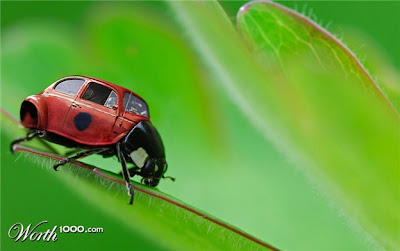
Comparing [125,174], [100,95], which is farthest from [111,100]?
[125,174]

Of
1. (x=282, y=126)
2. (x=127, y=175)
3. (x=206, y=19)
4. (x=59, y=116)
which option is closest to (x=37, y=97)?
(x=59, y=116)

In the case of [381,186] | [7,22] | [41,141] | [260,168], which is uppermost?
[7,22]

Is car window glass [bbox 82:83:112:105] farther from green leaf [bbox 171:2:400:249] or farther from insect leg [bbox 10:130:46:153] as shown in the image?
green leaf [bbox 171:2:400:249]

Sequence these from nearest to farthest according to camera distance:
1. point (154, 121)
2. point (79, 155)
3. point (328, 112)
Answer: point (328, 112) < point (79, 155) < point (154, 121)

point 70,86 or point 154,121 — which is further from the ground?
point 70,86

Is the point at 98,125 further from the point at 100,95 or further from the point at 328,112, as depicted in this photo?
the point at 328,112

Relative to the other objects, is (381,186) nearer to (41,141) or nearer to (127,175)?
(127,175)

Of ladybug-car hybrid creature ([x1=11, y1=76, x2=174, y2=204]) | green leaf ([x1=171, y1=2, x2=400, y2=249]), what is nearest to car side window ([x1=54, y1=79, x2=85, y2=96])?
ladybug-car hybrid creature ([x1=11, y1=76, x2=174, y2=204])
